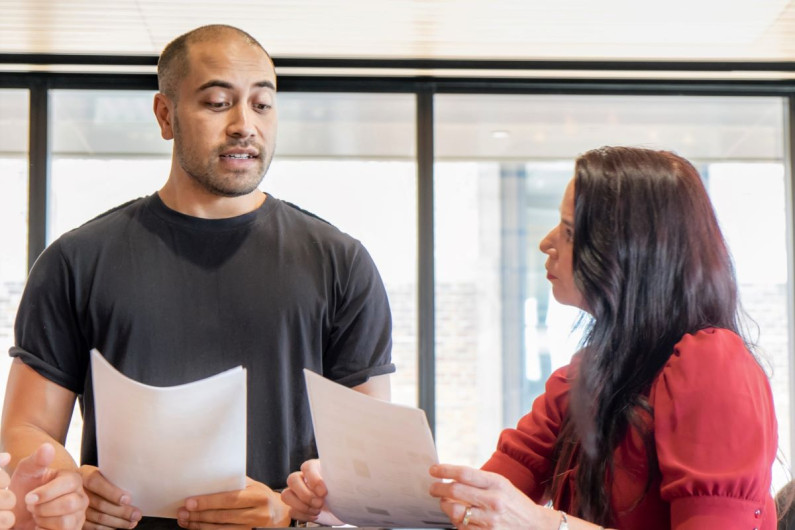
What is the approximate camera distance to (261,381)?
1715 millimetres

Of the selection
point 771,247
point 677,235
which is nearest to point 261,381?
point 677,235

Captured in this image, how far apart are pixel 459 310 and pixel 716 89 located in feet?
4.98

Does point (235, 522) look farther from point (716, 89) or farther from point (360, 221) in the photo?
point (716, 89)

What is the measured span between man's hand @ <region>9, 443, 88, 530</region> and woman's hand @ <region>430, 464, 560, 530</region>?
1.79 feet

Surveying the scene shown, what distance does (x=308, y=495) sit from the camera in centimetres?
137

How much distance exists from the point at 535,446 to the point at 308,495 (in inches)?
14.3

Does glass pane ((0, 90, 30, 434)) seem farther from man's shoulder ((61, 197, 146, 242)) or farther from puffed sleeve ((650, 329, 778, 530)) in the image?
puffed sleeve ((650, 329, 778, 530))

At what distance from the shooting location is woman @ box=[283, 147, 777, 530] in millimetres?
1097

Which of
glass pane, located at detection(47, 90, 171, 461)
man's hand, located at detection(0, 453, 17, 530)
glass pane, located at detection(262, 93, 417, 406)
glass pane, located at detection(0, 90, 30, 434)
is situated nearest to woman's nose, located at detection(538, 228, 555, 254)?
man's hand, located at detection(0, 453, 17, 530)

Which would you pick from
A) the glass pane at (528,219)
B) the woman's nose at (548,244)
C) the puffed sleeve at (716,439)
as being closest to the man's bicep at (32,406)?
the woman's nose at (548,244)

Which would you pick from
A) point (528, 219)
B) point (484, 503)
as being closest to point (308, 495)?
point (484, 503)

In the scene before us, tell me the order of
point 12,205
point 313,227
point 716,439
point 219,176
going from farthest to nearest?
point 12,205
point 313,227
point 219,176
point 716,439

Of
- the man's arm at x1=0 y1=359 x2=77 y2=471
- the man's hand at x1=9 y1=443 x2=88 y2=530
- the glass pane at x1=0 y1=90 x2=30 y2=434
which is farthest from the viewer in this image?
the glass pane at x1=0 y1=90 x2=30 y2=434

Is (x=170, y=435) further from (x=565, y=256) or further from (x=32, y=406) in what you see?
(x=565, y=256)
